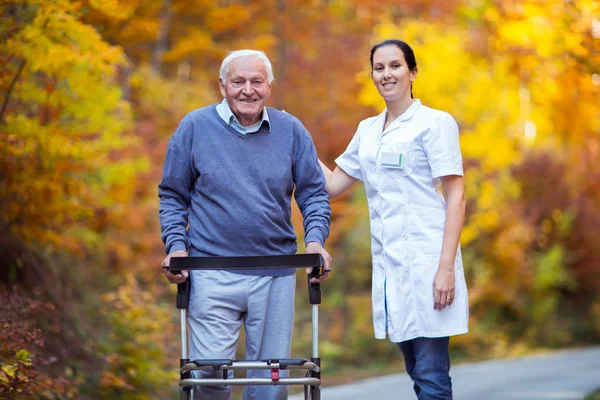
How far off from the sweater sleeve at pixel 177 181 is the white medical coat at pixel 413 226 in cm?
93

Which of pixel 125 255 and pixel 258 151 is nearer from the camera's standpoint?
pixel 258 151

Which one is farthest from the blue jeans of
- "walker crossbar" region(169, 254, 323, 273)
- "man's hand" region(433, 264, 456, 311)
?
"walker crossbar" region(169, 254, 323, 273)

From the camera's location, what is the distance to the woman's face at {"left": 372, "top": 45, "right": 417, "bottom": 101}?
4.43m

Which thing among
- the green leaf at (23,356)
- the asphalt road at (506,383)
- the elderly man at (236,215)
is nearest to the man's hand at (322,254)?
the elderly man at (236,215)

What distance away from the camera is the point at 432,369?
4.25 m

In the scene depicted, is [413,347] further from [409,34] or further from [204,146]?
[409,34]

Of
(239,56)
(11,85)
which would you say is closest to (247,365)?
(239,56)

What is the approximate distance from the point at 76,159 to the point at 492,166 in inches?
419

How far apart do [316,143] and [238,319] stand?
545 inches

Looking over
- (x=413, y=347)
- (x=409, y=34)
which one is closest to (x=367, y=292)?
(x=409, y=34)

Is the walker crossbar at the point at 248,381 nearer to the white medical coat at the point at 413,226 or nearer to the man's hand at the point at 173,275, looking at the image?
the man's hand at the point at 173,275

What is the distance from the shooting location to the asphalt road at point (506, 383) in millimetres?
8391

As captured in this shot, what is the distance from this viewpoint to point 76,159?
8000 mm

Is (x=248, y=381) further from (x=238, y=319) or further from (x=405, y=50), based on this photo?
(x=405, y=50)
